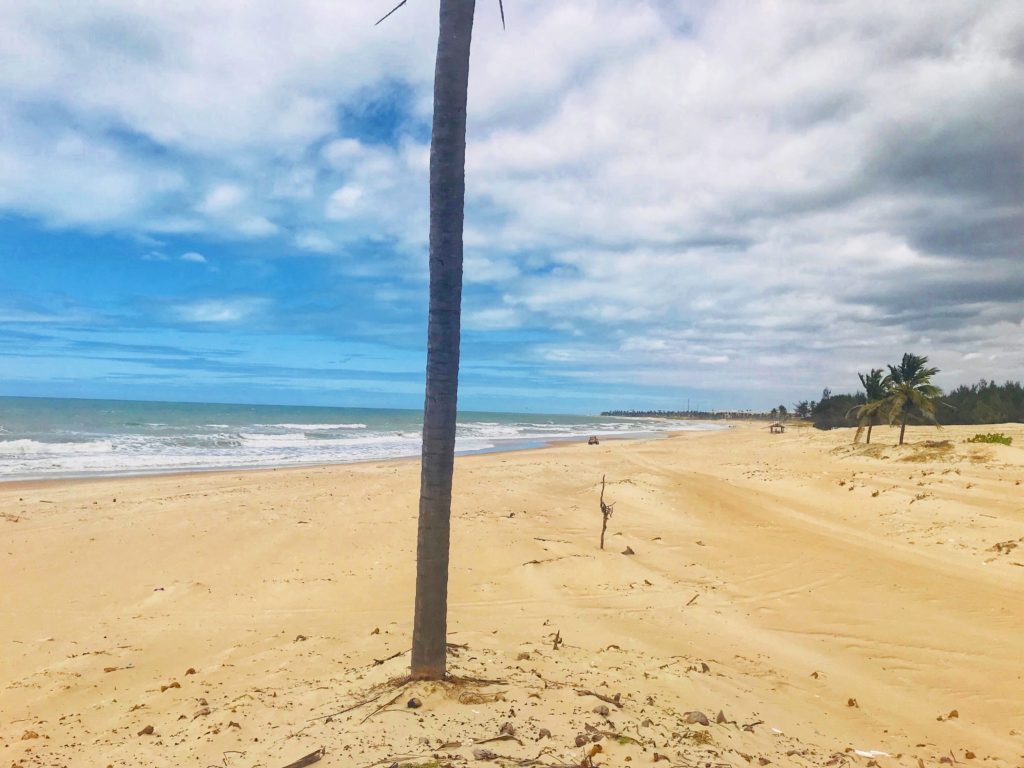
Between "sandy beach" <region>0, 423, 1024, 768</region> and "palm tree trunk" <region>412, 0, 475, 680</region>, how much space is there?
1141mm

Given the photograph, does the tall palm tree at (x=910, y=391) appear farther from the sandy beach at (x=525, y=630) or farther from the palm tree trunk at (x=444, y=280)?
the palm tree trunk at (x=444, y=280)

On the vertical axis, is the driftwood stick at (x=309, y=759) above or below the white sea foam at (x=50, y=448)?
above

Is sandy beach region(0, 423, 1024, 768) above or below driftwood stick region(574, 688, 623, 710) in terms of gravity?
below

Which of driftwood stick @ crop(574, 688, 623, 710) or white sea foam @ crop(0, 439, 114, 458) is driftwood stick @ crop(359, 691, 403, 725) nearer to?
driftwood stick @ crop(574, 688, 623, 710)

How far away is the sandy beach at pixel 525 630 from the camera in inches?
169

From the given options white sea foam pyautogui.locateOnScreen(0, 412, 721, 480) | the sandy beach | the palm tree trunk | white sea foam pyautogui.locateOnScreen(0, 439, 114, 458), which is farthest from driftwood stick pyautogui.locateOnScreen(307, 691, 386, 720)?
white sea foam pyautogui.locateOnScreen(0, 439, 114, 458)

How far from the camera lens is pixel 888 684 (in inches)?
243

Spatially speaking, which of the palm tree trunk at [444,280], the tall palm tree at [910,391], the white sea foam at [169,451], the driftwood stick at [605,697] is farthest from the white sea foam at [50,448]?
the tall palm tree at [910,391]

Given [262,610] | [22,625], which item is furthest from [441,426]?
[22,625]

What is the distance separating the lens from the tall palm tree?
27.7 m

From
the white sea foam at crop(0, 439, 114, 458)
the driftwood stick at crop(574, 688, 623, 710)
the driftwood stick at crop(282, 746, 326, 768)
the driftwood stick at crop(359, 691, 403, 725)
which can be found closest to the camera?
the driftwood stick at crop(282, 746, 326, 768)

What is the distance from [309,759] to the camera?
370 cm

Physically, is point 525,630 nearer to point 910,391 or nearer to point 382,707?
point 382,707

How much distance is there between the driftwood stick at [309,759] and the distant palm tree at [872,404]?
30571 mm
